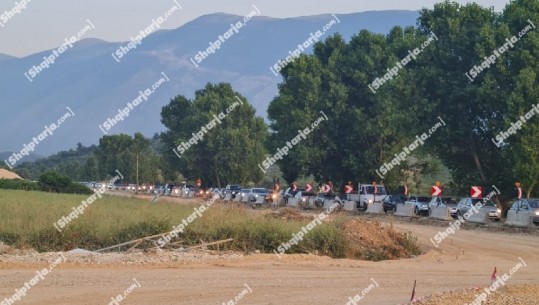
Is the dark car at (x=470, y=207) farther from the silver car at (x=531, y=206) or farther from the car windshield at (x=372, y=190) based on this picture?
the car windshield at (x=372, y=190)

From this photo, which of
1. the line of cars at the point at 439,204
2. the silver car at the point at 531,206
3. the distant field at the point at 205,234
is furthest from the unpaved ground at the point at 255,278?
the line of cars at the point at 439,204

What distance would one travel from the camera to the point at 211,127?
93750 mm

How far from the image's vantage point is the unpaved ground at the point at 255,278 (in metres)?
14.7

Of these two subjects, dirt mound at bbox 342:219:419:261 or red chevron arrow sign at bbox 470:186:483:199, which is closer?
dirt mound at bbox 342:219:419:261

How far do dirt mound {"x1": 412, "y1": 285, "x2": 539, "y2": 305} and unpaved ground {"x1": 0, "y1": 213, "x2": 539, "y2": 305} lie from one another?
0.04 m

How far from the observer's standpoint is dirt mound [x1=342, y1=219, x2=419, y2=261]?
→ 25.3m

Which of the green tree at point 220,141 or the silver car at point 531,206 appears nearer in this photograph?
the silver car at point 531,206

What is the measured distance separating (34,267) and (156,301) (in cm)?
561

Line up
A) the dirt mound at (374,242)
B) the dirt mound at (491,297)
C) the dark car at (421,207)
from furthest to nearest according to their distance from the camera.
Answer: the dark car at (421,207), the dirt mound at (374,242), the dirt mound at (491,297)

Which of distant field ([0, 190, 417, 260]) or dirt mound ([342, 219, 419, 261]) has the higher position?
distant field ([0, 190, 417, 260])

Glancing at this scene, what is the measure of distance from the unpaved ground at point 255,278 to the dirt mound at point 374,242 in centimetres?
154

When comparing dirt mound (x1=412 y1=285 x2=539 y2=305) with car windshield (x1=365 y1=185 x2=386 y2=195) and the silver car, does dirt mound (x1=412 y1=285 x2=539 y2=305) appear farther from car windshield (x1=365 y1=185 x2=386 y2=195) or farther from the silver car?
car windshield (x1=365 y1=185 x2=386 y2=195)

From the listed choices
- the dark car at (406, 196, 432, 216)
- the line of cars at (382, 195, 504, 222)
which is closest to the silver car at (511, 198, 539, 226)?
the line of cars at (382, 195, 504, 222)

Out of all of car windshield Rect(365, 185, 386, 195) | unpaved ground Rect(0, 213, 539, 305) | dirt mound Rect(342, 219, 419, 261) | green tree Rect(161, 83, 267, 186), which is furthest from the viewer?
green tree Rect(161, 83, 267, 186)
